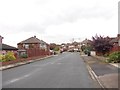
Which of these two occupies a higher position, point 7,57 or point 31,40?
point 31,40

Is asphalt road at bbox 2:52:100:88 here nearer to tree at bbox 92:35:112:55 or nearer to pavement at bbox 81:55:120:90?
pavement at bbox 81:55:120:90

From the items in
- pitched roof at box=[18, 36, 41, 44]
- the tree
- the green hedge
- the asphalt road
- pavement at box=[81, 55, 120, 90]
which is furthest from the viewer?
pitched roof at box=[18, 36, 41, 44]

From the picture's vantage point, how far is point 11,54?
1657 inches

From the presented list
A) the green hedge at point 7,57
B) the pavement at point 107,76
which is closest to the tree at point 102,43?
the green hedge at point 7,57

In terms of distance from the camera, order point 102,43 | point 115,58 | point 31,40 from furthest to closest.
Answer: point 31,40
point 102,43
point 115,58

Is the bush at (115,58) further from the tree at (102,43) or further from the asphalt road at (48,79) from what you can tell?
the tree at (102,43)

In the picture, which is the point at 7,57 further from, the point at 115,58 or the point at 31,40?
the point at 31,40

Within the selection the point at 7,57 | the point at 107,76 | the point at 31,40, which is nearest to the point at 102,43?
the point at 7,57

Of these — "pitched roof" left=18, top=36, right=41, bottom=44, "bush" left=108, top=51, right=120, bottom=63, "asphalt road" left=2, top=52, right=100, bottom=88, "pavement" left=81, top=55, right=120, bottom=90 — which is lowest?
"asphalt road" left=2, top=52, right=100, bottom=88

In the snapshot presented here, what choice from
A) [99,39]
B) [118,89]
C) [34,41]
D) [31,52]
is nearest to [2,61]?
[99,39]

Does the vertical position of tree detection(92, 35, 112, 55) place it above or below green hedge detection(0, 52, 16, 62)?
above

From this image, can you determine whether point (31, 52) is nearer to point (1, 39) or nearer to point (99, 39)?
point (1, 39)

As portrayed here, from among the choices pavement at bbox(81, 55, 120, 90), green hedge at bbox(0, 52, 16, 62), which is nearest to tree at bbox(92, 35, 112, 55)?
green hedge at bbox(0, 52, 16, 62)

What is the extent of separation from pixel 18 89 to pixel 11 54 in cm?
2859
